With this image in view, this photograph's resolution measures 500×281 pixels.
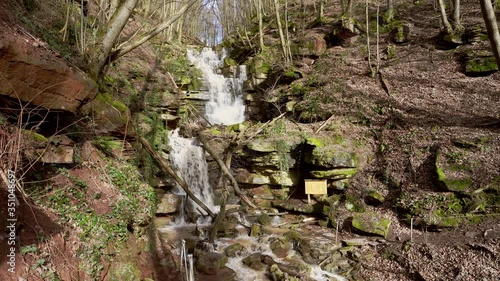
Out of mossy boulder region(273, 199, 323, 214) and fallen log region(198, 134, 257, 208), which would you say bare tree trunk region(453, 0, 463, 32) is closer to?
mossy boulder region(273, 199, 323, 214)

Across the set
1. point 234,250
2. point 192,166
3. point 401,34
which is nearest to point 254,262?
point 234,250

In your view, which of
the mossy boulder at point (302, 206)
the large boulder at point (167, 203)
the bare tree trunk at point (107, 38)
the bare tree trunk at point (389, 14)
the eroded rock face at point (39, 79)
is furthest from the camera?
the bare tree trunk at point (389, 14)

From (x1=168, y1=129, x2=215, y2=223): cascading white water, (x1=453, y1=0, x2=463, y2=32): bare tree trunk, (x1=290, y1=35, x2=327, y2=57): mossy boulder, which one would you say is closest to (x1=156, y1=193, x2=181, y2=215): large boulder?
(x1=168, y1=129, x2=215, y2=223): cascading white water

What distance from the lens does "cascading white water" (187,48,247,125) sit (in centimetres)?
1586

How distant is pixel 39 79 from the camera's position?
439 cm

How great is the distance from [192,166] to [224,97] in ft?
19.1

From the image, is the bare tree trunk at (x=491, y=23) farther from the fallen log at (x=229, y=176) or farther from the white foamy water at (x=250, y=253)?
the fallen log at (x=229, y=176)

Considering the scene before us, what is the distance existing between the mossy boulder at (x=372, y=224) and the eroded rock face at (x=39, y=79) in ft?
26.4

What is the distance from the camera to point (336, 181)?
34.6 ft

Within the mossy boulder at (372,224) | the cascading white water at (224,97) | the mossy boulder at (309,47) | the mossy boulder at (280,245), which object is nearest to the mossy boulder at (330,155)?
the mossy boulder at (372,224)

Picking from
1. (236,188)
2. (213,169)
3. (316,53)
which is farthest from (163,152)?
(316,53)

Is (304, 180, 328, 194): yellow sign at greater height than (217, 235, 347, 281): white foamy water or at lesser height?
greater

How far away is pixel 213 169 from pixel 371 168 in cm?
640

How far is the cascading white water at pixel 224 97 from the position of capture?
15.9 meters
